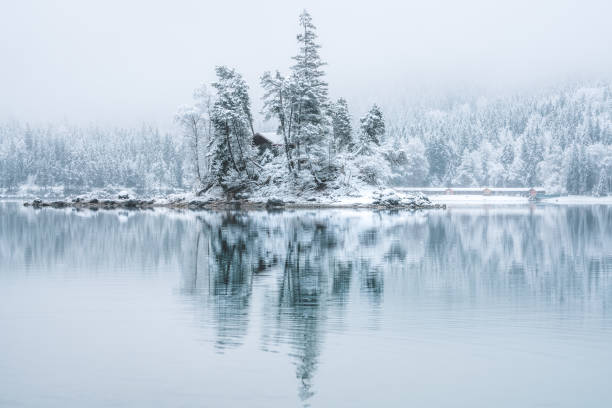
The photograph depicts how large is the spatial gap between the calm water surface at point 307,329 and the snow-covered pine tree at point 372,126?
217ft

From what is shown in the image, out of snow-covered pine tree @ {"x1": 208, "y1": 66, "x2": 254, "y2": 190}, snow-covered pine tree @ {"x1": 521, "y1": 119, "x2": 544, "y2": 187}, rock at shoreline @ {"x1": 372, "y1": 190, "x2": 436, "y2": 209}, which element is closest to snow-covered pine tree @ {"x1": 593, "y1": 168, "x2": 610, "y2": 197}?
snow-covered pine tree @ {"x1": 521, "y1": 119, "x2": 544, "y2": 187}

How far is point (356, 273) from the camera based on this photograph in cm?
2403

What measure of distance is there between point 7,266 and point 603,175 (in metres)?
152

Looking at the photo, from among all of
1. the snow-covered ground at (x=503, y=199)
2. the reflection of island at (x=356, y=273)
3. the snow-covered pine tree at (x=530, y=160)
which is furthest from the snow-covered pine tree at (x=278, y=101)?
the snow-covered pine tree at (x=530, y=160)

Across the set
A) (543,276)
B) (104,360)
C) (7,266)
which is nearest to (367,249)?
(543,276)

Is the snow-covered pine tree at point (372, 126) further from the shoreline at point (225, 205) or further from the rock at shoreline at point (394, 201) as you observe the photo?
the shoreline at point (225, 205)

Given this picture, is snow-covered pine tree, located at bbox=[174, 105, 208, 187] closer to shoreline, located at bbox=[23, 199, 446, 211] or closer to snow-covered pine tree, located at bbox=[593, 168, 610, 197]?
shoreline, located at bbox=[23, 199, 446, 211]

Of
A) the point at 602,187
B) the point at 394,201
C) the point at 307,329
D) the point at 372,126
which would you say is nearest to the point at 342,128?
the point at 372,126

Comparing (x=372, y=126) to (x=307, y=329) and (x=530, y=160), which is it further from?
(x=530, y=160)

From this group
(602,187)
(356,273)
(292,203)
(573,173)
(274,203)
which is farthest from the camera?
(573,173)

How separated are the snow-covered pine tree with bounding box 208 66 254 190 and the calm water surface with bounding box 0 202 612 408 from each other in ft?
187

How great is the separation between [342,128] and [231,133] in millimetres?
22080

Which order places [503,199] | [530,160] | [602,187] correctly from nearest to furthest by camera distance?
[602,187], [503,199], [530,160]

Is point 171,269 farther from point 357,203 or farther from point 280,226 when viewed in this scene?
point 357,203
